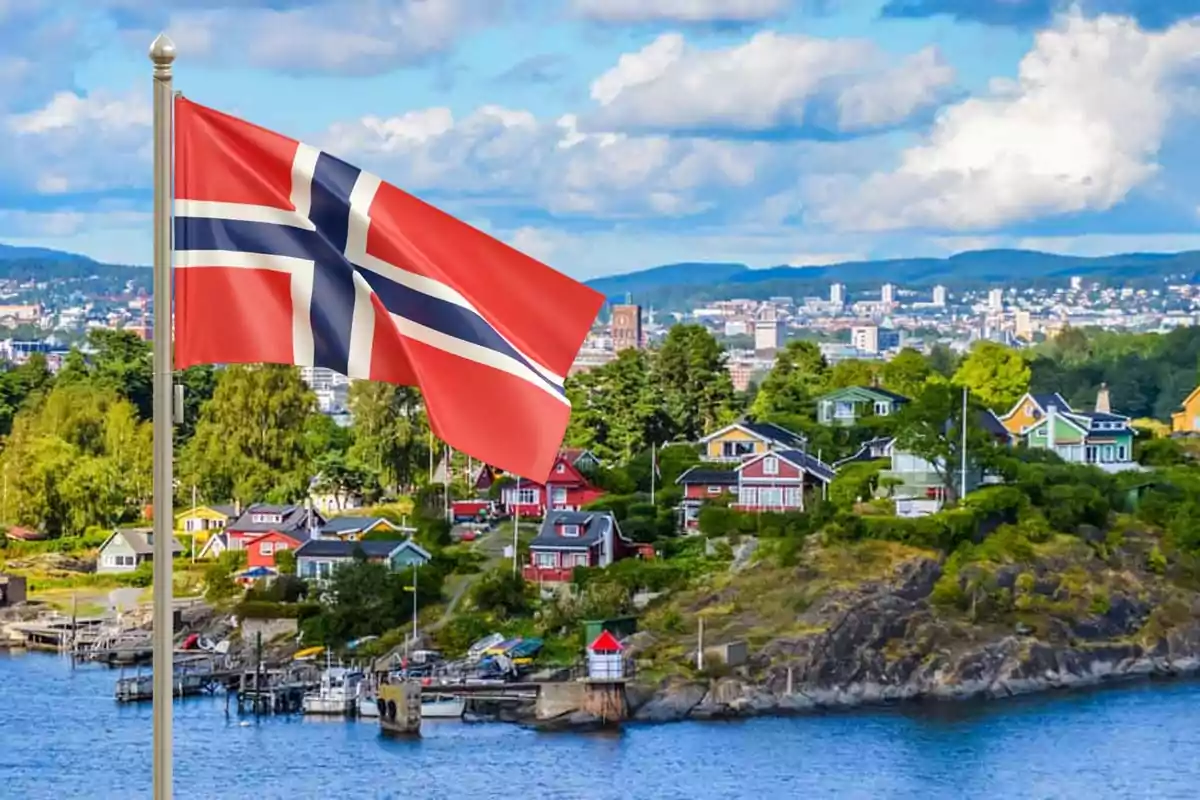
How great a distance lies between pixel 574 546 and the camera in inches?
1081

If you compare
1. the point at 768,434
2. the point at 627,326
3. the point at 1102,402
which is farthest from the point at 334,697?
the point at 627,326

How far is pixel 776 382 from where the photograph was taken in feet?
130

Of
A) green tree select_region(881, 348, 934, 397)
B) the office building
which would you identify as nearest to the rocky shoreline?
green tree select_region(881, 348, 934, 397)

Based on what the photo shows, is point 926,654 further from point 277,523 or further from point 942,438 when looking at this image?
point 277,523

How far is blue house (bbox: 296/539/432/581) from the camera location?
27812mm

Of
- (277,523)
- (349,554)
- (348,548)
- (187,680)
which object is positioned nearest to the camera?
(187,680)

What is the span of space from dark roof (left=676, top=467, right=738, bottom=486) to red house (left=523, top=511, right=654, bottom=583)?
1946 millimetres

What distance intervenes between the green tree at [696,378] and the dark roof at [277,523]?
7.83m

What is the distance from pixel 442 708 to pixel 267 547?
6.63m

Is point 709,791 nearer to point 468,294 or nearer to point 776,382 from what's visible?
point 468,294

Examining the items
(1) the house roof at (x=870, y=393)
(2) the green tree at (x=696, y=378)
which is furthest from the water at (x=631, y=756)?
(2) the green tree at (x=696, y=378)

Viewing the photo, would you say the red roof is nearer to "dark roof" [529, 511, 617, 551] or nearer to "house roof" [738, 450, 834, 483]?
"dark roof" [529, 511, 617, 551]

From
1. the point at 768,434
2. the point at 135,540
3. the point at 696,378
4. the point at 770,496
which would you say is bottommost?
the point at 135,540

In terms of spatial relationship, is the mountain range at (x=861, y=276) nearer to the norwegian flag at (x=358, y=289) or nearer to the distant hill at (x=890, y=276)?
the distant hill at (x=890, y=276)
